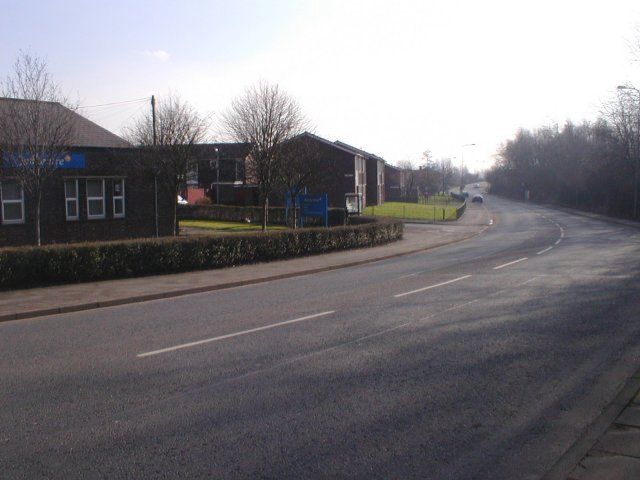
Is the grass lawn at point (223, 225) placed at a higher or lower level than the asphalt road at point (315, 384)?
higher

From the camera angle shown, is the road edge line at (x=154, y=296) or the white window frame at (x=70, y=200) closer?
the road edge line at (x=154, y=296)

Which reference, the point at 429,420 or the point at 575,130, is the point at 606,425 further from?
the point at 575,130

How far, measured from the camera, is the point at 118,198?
29.1 meters

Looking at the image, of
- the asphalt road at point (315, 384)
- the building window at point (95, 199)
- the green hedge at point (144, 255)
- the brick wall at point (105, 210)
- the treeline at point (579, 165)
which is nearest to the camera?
the asphalt road at point (315, 384)

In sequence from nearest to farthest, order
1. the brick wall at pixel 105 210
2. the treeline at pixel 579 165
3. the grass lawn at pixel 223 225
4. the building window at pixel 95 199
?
the brick wall at pixel 105 210, the building window at pixel 95 199, the grass lawn at pixel 223 225, the treeline at pixel 579 165

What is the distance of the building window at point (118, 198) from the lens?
28.9 metres

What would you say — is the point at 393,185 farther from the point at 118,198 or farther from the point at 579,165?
the point at 118,198

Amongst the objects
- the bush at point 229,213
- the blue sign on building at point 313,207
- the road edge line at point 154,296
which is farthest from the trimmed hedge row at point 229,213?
the road edge line at point 154,296

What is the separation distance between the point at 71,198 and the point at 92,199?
98 centimetres

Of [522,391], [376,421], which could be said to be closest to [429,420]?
[376,421]

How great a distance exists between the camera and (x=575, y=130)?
97750 mm

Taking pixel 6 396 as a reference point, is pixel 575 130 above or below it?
above

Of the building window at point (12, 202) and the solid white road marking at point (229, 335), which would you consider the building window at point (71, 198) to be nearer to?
the building window at point (12, 202)

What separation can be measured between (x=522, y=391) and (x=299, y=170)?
26990 mm
